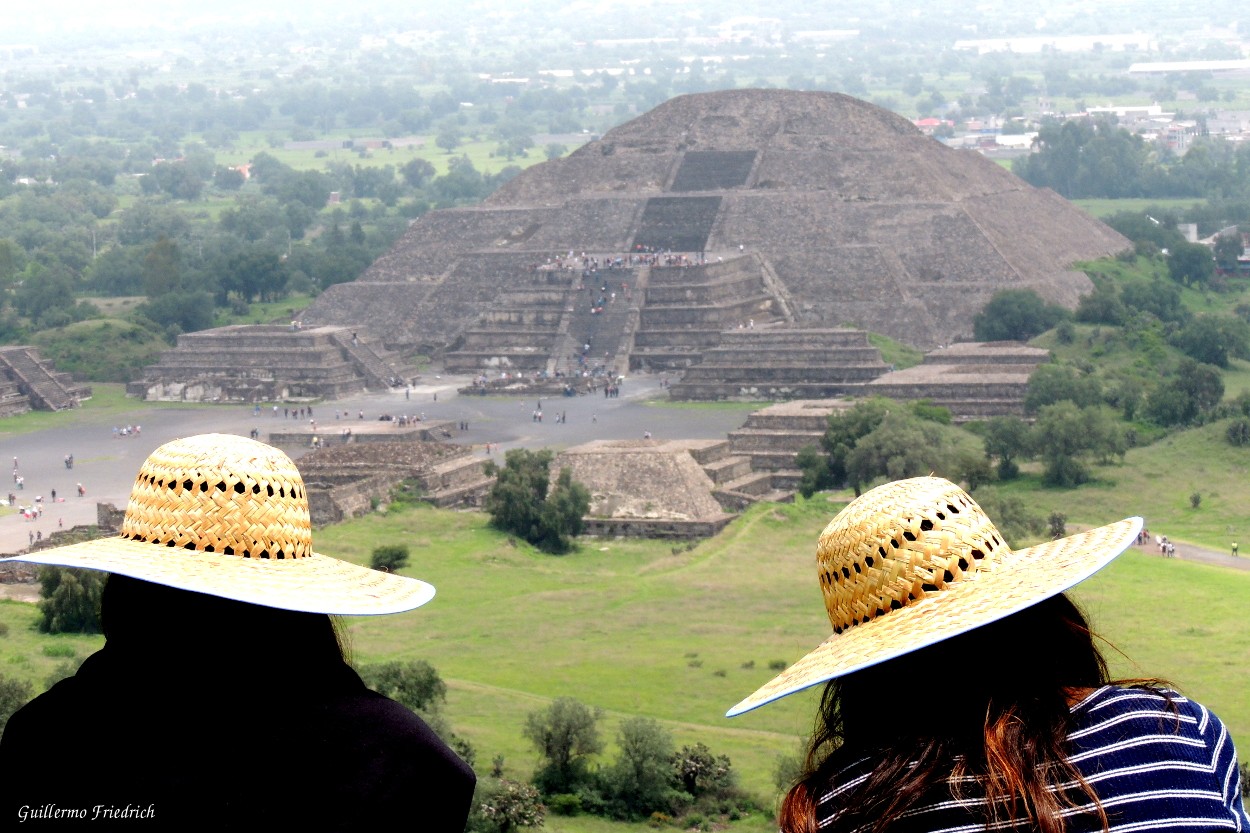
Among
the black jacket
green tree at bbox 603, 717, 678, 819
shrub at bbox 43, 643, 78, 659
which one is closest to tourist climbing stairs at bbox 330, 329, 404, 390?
shrub at bbox 43, 643, 78, 659

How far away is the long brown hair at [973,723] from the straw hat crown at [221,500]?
1167 millimetres

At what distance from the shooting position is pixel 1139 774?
3865 millimetres

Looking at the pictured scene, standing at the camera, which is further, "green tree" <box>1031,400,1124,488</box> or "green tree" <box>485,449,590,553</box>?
"green tree" <box>1031,400,1124,488</box>

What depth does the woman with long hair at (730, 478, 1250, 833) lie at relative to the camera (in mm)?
3820

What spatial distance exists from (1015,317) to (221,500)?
60.2 metres

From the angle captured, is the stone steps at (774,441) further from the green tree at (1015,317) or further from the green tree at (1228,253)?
the green tree at (1228,253)

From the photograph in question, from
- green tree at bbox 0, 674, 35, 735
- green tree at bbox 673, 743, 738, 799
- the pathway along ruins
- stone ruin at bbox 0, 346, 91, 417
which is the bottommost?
stone ruin at bbox 0, 346, 91, 417

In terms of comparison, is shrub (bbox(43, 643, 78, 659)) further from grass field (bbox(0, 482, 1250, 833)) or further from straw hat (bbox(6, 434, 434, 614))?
straw hat (bbox(6, 434, 434, 614))

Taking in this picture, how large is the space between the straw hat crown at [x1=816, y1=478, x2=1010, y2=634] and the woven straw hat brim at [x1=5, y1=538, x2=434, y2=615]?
853 mm

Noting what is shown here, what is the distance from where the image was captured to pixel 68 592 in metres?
29.3

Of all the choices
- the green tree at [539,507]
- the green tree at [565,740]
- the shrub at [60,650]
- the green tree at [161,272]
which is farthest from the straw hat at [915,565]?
the green tree at [161,272]

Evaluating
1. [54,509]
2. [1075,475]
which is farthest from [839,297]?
[54,509]

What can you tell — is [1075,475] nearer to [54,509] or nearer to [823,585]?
[54,509]

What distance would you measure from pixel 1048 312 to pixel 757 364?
34.7ft
